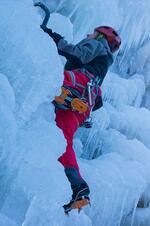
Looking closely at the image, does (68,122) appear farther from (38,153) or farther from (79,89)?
(38,153)

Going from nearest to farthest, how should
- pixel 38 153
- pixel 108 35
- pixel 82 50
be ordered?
pixel 38 153 < pixel 82 50 < pixel 108 35

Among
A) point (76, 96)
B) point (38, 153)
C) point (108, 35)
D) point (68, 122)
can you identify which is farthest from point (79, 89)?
point (38, 153)

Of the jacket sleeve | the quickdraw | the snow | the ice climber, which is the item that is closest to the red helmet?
the ice climber

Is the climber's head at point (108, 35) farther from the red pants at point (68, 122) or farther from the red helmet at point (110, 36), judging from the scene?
the red pants at point (68, 122)

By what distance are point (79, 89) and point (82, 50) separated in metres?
0.28

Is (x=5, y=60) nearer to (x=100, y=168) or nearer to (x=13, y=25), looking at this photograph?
(x=13, y=25)

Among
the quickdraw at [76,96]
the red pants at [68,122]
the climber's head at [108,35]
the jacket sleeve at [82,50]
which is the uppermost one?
the climber's head at [108,35]

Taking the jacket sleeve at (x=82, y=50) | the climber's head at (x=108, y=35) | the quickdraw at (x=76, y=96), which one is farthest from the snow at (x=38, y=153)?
the climber's head at (x=108, y=35)

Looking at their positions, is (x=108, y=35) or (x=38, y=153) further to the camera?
(x=108, y=35)

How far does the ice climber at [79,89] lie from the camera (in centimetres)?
247

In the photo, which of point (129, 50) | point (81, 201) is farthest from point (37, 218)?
point (129, 50)

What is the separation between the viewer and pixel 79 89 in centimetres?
271

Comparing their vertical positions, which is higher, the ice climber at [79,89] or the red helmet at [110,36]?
the red helmet at [110,36]

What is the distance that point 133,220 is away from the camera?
159 inches
